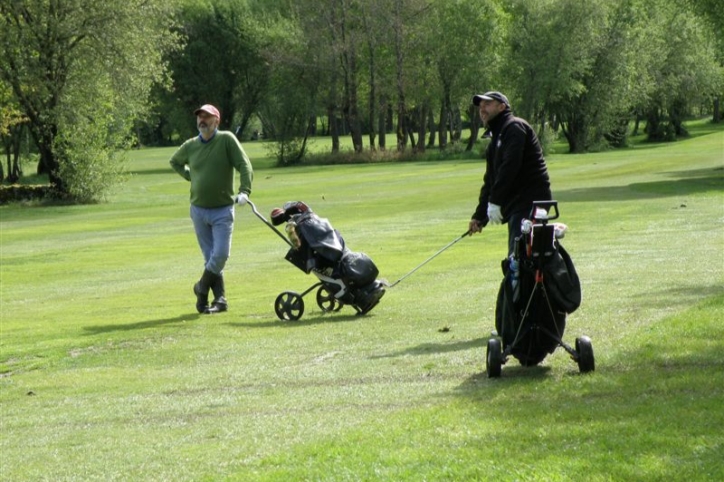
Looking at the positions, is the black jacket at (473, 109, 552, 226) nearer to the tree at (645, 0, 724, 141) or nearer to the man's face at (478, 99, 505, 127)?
the man's face at (478, 99, 505, 127)

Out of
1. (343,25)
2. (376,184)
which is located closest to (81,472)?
(376,184)

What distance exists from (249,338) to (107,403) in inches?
137

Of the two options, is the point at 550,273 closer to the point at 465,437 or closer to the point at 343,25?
the point at 465,437

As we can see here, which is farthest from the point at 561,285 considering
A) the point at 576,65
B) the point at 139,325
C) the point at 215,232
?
the point at 576,65

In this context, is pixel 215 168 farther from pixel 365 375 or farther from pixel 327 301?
pixel 365 375

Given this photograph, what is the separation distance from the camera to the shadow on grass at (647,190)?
38.8 metres

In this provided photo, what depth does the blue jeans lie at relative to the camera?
15695 mm

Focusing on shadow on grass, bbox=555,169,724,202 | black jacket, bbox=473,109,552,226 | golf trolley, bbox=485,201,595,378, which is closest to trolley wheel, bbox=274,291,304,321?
black jacket, bbox=473,109,552,226

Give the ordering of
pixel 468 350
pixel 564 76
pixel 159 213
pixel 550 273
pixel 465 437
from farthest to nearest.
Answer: pixel 564 76, pixel 159 213, pixel 468 350, pixel 550 273, pixel 465 437

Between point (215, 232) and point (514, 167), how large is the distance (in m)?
6.66

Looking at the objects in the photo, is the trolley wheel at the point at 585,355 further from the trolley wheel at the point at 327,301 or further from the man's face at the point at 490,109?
the trolley wheel at the point at 327,301

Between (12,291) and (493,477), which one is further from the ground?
(493,477)

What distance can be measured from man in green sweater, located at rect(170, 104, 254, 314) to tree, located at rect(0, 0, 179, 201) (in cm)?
3642

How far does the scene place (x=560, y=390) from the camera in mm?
8367
